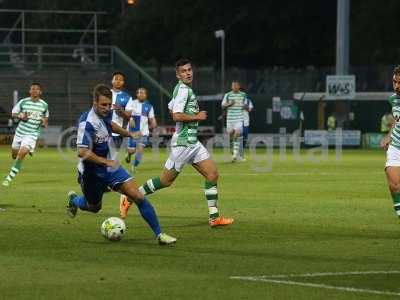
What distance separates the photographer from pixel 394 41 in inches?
2788

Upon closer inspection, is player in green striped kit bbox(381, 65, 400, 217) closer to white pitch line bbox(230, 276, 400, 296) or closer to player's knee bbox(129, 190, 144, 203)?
player's knee bbox(129, 190, 144, 203)

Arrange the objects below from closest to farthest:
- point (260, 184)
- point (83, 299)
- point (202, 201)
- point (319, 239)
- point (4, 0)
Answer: point (83, 299) → point (319, 239) → point (202, 201) → point (260, 184) → point (4, 0)

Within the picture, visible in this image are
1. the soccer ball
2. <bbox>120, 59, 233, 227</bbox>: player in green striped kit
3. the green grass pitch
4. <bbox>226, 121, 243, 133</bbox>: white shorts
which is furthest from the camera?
<bbox>226, 121, 243, 133</bbox>: white shorts

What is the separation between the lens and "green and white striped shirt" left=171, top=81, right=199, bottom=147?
16.5 metres

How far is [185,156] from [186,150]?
10 cm

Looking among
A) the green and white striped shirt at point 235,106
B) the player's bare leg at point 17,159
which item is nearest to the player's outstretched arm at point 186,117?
the player's bare leg at point 17,159

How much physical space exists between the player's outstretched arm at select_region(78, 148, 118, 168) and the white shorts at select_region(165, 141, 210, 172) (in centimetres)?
240

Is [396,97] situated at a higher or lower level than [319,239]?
higher

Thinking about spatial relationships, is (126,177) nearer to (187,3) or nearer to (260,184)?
(260,184)

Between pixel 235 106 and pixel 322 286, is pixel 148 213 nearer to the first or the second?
pixel 322 286

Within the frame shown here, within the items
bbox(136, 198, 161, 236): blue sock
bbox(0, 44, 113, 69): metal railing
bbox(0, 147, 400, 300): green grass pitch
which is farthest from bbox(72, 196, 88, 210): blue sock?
bbox(0, 44, 113, 69): metal railing

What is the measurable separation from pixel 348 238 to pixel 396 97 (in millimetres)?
2267

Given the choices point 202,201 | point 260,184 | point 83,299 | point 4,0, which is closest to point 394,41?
point 4,0

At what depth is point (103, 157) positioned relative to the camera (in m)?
14.3
